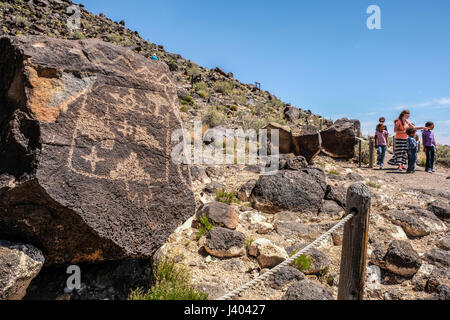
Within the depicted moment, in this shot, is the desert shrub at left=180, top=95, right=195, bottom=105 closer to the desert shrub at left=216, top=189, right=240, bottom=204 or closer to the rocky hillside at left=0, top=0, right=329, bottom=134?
the rocky hillside at left=0, top=0, right=329, bottom=134

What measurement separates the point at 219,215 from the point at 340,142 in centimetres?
815

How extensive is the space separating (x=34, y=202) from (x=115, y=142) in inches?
35.3

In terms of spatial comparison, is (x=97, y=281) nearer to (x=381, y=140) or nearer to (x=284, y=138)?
Answer: (x=284, y=138)

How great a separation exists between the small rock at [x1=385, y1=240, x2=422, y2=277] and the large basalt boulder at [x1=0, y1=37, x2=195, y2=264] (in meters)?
2.89

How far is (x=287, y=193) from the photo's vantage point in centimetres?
583

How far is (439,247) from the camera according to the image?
471 centimetres

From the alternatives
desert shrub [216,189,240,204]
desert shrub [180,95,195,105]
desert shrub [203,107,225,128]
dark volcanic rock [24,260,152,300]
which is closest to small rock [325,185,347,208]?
desert shrub [216,189,240,204]

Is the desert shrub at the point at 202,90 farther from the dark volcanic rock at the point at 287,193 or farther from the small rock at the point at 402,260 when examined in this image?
the small rock at the point at 402,260

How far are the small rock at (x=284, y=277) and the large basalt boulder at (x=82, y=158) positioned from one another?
1.45 m

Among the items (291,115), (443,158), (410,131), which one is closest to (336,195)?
(410,131)

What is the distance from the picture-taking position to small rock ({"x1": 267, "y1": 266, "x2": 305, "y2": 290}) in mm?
3584

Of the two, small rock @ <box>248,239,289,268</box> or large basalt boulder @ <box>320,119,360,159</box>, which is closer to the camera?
small rock @ <box>248,239,289,268</box>

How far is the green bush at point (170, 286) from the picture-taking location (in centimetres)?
294
